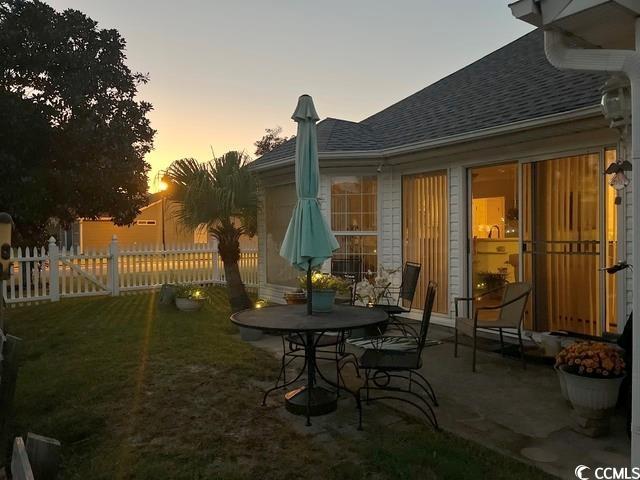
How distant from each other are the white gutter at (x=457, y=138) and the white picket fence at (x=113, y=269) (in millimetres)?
4261

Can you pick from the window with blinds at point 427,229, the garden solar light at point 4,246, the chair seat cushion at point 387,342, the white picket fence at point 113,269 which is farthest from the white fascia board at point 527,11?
the white picket fence at point 113,269

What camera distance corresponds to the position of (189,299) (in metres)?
8.58

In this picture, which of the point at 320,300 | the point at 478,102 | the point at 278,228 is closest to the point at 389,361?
the point at 320,300

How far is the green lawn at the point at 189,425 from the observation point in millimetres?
2822

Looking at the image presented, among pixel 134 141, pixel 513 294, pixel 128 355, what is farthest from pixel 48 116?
pixel 513 294

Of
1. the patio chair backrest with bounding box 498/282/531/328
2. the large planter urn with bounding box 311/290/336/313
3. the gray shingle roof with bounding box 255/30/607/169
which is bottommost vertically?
the patio chair backrest with bounding box 498/282/531/328

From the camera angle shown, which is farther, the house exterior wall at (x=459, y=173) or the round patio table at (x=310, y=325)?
the house exterior wall at (x=459, y=173)

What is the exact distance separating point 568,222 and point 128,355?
208 inches

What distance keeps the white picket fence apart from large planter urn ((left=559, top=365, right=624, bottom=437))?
9.17m

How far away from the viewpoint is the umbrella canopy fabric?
3.84 meters

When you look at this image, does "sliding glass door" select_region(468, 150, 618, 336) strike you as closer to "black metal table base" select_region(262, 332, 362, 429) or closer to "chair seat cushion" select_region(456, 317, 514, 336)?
"chair seat cushion" select_region(456, 317, 514, 336)

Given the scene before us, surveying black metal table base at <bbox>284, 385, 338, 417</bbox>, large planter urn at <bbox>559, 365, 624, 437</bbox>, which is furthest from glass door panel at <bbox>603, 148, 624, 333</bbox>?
black metal table base at <bbox>284, 385, 338, 417</bbox>

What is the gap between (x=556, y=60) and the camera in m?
2.83

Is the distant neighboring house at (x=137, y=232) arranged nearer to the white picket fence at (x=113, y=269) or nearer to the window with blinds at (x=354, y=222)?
the white picket fence at (x=113, y=269)
